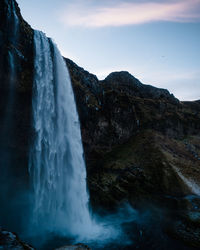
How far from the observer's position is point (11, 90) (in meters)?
18.0

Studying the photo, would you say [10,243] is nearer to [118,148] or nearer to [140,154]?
[140,154]

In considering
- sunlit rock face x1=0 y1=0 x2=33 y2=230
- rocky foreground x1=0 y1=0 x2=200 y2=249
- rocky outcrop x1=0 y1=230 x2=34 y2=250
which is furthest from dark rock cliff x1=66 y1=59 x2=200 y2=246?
rocky outcrop x1=0 y1=230 x2=34 y2=250

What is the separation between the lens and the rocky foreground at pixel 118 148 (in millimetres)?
17625

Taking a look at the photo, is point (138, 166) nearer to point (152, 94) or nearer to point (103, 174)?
point (103, 174)

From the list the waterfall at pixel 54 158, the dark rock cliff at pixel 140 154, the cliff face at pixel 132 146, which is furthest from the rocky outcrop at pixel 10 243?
the cliff face at pixel 132 146

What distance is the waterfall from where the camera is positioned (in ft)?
56.8

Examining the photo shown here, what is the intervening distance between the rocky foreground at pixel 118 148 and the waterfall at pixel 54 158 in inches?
52.5

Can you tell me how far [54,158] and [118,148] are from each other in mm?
14331

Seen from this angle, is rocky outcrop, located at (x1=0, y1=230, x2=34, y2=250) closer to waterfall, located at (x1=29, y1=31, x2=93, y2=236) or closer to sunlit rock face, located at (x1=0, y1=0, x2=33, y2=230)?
waterfall, located at (x1=29, y1=31, x2=93, y2=236)

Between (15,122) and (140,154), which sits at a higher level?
(15,122)

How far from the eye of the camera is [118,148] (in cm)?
3031

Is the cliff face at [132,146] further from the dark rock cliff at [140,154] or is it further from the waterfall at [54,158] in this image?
the waterfall at [54,158]

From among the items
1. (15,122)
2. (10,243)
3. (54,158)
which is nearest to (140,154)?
(54,158)

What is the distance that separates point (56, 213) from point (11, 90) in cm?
1416
